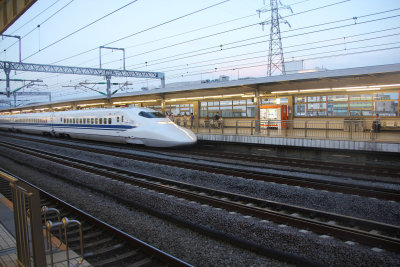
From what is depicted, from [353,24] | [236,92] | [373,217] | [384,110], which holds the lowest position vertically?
[373,217]

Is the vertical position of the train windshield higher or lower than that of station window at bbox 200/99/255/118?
lower

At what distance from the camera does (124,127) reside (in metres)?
17.9

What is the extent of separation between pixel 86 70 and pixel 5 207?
23362 millimetres

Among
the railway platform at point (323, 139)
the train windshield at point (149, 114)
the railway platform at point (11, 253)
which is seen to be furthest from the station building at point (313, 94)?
the railway platform at point (11, 253)

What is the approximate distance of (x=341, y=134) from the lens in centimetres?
1470

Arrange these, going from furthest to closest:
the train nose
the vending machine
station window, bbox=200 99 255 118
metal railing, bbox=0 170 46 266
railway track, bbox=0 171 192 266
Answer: station window, bbox=200 99 255 118
the vending machine
the train nose
railway track, bbox=0 171 192 266
metal railing, bbox=0 170 46 266

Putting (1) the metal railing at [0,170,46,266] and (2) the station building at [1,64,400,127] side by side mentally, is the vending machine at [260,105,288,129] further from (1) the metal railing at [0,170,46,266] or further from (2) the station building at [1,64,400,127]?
(1) the metal railing at [0,170,46,266]

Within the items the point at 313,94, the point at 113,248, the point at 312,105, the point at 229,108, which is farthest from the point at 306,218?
the point at 229,108

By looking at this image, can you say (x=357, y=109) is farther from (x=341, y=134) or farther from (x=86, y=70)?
(x=86, y=70)

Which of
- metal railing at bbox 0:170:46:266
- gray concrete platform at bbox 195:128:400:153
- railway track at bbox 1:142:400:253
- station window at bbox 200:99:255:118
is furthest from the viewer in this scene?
station window at bbox 200:99:255:118

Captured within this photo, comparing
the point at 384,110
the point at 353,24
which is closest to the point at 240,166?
the point at 353,24

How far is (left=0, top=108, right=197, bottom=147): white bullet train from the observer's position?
16.1m

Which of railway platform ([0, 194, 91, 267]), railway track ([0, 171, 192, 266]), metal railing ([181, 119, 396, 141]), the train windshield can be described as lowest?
railway track ([0, 171, 192, 266])

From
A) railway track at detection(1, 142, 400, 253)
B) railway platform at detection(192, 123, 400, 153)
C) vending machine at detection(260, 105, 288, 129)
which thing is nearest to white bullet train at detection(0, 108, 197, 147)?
railway platform at detection(192, 123, 400, 153)
